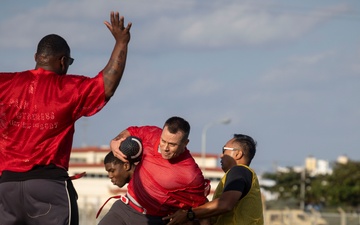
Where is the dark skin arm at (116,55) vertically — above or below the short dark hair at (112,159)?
above

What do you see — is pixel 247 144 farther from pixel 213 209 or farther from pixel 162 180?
pixel 162 180

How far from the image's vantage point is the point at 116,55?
7656 millimetres

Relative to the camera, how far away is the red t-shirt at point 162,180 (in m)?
9.26

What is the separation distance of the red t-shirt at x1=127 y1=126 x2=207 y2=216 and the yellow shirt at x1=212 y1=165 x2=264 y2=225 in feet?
0.94

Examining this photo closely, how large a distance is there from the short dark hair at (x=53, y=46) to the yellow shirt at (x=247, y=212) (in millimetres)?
2322

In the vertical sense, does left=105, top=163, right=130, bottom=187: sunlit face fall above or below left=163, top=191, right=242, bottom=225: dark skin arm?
above

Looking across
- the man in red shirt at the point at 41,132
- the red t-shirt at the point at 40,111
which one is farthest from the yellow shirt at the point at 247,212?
the red t-shirt at the point at 40,111

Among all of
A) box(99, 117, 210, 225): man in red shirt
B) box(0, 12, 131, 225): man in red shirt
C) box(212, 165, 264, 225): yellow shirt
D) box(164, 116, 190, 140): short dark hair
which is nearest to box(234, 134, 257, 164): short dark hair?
box(212, 165, 264, 225): yellow shirt

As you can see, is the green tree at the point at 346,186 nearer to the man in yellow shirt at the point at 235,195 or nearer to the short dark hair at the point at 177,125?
the man in yellow shirt at the point at 235,195

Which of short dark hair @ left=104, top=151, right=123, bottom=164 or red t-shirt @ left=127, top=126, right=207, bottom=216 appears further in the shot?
short dark hair @ left=104, top=151, right=123, bottom=164

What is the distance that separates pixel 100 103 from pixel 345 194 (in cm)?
7771

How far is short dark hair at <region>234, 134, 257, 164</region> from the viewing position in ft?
32.3

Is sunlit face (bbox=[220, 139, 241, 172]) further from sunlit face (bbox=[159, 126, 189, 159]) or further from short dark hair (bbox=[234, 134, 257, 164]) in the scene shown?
sunlit face (bbox=[159, 126, 189, 159])

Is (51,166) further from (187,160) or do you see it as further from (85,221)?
(85,221)
